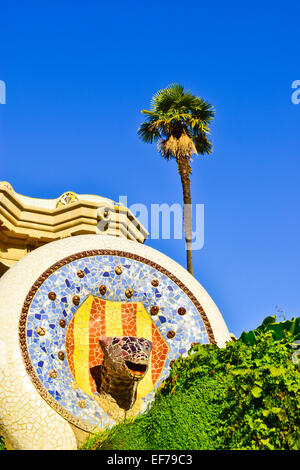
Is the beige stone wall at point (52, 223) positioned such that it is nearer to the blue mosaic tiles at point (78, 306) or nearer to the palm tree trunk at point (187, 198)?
the palm tree trunk at point (187, 198)

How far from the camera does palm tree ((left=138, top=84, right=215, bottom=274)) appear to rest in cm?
1945

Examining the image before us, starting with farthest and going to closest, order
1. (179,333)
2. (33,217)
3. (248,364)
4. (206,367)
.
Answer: (33,217), (179,333), (206,367), (248,364)

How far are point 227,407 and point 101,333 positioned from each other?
3.32m

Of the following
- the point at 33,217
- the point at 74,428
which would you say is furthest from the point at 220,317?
the point at 33,217

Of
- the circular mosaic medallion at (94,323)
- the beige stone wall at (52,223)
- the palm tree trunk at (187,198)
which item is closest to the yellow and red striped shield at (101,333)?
the circular mosaic medallion at (94,323)

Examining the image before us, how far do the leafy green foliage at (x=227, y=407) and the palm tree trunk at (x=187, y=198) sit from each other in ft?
33.3

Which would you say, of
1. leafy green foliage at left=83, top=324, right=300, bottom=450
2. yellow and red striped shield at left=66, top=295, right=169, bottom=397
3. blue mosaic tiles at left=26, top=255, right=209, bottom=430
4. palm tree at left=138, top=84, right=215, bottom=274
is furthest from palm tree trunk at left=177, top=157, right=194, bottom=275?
leafy green foliage at left=83, top=324, right=300, bottom=450

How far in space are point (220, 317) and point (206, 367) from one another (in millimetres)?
2581

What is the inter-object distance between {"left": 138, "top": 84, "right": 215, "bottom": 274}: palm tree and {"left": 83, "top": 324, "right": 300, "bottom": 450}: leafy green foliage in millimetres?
11835

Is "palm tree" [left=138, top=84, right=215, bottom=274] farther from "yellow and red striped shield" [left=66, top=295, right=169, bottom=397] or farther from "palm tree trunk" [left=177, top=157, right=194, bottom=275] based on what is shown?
"yellow and red striped shield" [left=66, top=295, right=169, bottom=397]

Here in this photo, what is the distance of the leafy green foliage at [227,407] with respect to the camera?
6371 millimetres

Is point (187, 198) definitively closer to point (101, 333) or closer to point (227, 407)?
point (101, 333)

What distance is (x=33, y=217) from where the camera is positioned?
1695 centimetres
